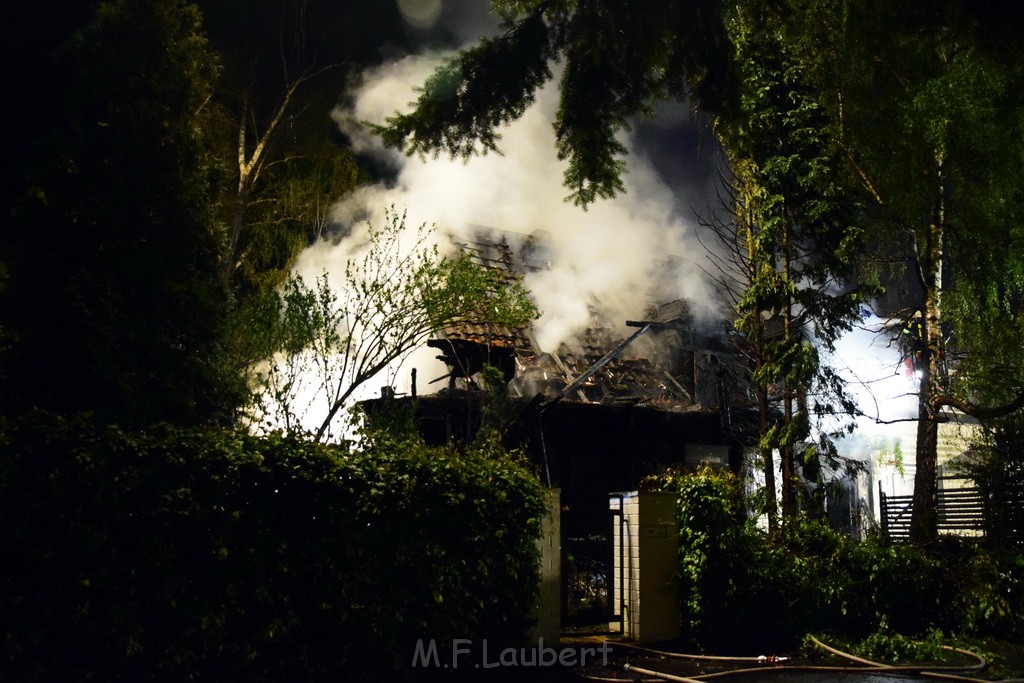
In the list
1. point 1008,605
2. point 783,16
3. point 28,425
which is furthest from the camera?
point 1008,605

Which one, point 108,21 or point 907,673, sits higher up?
point 108,21

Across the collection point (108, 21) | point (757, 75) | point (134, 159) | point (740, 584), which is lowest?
point (740, 584)

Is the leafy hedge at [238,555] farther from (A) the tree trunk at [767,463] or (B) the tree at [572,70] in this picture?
(A) the tree trunk at [767,463]

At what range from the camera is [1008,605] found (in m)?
10.1

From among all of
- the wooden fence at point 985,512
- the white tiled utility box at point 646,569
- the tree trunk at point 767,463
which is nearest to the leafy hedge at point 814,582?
the white tiled utility box at point 646,569

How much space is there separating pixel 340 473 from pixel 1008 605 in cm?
877

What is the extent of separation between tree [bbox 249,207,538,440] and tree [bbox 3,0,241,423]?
2773 mm

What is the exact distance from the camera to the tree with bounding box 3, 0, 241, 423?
31.3 feet

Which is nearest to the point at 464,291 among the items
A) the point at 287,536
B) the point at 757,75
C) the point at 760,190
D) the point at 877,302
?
the point at 760,190

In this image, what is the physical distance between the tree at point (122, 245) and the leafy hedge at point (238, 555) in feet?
14.0

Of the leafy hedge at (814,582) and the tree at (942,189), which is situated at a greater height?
the tree at (942,189)

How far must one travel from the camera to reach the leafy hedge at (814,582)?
9.08m

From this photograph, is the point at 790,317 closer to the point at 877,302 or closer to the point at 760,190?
the point at 760,190

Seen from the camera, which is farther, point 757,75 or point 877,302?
point 877,302
